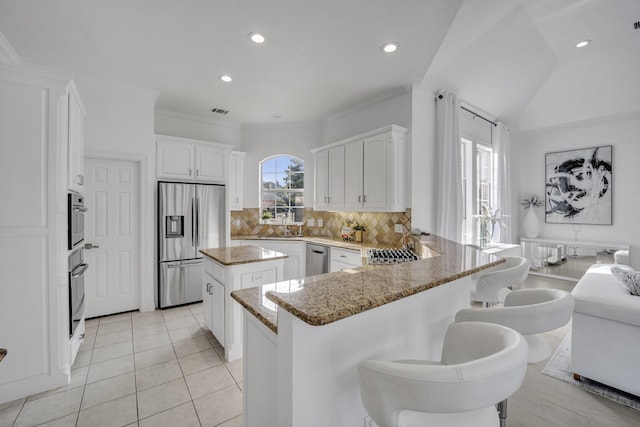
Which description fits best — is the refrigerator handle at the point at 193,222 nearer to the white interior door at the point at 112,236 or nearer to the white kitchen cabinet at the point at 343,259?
the white interior door at the point at 112,236

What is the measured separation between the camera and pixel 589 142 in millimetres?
4781

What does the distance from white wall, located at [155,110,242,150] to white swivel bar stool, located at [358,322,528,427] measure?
4603 mm

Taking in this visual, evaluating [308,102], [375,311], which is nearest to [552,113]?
[308,102]

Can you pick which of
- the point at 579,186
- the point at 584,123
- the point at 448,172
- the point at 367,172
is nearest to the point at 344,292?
the point at 367,172

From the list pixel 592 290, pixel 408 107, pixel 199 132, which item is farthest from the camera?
pixel 199 132

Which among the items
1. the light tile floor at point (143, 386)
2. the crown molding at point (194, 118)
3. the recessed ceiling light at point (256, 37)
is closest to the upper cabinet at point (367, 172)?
the recessed ceiling light at point (256, 37)

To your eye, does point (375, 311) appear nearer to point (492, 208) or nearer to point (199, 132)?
point (199, 132)

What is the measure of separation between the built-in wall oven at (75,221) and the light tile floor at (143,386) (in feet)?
3.42

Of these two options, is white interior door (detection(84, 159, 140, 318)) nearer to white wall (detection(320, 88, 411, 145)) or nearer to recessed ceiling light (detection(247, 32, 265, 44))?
recessed ceiling light (detection(247, 32, 265, 44))

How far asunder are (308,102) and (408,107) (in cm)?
142

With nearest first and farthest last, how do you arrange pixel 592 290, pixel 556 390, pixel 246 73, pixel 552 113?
pixel 556 390 → pixel 592 290 → pixel 246 73 → pixel 552 113

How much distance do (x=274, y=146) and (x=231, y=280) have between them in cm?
324

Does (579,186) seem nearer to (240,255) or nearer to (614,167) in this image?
(614,167)

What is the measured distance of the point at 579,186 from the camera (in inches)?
191
